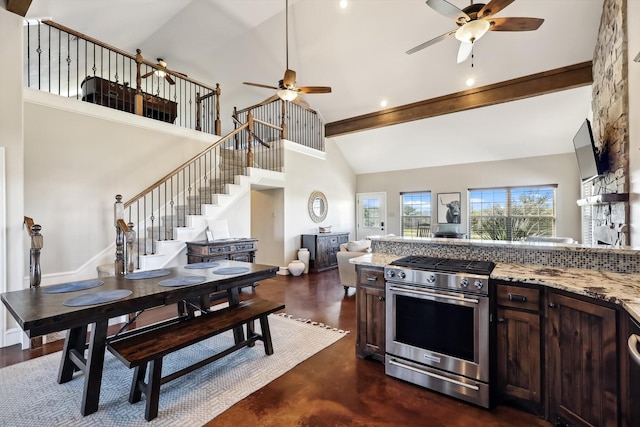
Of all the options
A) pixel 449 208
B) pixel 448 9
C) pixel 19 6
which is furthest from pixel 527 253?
pixel 449 208

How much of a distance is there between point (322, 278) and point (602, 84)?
5545mm

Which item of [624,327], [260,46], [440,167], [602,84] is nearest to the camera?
[624,327]

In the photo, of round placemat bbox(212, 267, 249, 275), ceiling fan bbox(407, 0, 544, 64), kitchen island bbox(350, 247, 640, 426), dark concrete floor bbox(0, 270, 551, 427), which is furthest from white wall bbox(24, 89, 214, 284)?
ceiling fan bbox(407, 0, 544, 64)

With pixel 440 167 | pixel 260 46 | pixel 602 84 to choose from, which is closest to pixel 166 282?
pixel 260 46

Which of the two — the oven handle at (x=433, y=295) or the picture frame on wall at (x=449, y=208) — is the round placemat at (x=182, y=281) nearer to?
the oven handle at (x=433, y=295)

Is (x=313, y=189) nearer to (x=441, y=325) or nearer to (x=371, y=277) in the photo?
(x=371, y=277)

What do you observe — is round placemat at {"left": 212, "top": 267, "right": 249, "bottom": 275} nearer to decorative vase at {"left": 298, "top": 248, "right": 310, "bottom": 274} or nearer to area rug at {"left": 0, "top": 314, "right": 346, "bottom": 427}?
area rug at {"left": 0, "top": 314, "right": 346, "bottom": 427}

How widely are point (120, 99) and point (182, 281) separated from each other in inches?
173

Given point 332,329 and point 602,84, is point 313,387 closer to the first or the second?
point 332,329

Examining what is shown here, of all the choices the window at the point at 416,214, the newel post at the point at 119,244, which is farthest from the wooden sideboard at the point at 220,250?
the window at the point at 416,214

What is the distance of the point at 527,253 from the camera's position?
253 cm

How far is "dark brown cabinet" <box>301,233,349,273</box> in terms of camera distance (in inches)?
276

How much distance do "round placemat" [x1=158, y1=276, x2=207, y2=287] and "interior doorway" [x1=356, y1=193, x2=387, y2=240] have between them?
6.95m

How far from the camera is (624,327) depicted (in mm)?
1517
